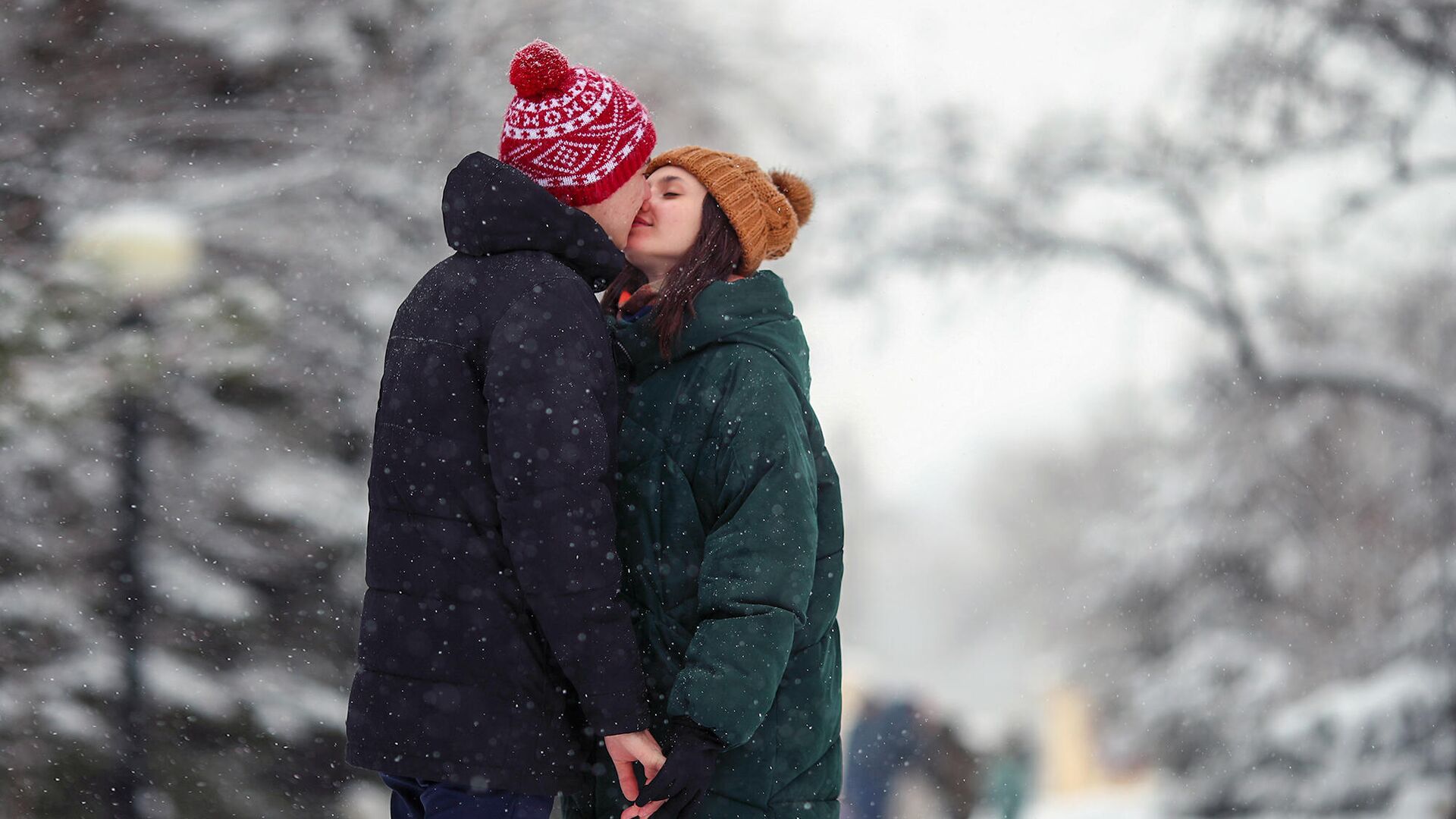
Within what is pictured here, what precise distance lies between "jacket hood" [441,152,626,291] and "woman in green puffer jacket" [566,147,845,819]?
21cm

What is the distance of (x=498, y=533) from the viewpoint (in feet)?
5.59

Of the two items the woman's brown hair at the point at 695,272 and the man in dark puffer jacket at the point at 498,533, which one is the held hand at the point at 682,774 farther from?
the woman's brown hair at the point at 695,272

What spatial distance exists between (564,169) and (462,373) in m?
0.42

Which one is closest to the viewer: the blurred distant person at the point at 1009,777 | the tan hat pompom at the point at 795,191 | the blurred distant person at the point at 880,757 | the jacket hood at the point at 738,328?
the jacket hood at the point at 738,328

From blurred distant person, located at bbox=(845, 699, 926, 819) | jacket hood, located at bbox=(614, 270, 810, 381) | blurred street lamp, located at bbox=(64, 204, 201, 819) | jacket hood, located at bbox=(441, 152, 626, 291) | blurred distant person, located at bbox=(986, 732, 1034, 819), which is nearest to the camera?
jacket hood, located at bbox=(441, 152, 626, 291)

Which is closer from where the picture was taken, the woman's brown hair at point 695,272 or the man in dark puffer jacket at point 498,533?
the man in dark puffer jacket at point 498,533

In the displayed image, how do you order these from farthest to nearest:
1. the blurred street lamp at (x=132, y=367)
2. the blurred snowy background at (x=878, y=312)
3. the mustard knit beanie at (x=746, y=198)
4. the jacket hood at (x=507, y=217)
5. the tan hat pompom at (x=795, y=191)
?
1. the blurred snowy background at (x=878, y=312)
2. the blurred street lamp at (x=132, y=367)
3. the tan hat pompom at (x=795, y=191)
4. the mustard knit beanie at (x=746, y=198)
5. the jacket hood at (x=507, y=217)

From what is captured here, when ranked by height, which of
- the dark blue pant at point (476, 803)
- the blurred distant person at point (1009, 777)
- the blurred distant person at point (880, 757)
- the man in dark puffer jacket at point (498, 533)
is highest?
the blurred distant person at point (1009, 777)

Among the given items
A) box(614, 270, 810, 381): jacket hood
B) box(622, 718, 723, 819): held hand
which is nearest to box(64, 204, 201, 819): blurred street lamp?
box(614, 270, 810, 381): jacket hood

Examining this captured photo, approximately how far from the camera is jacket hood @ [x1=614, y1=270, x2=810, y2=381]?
1868 millimetres

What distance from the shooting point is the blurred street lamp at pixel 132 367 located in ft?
16.7

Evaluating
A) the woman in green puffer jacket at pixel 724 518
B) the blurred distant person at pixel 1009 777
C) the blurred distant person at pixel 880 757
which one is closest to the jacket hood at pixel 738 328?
the woman in green puffer jacket at pixel 724 518

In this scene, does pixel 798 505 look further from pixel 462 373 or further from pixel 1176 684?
pixel 1176 684

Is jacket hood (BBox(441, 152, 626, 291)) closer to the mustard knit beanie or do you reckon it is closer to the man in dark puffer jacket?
the man in dark puffer jacket
